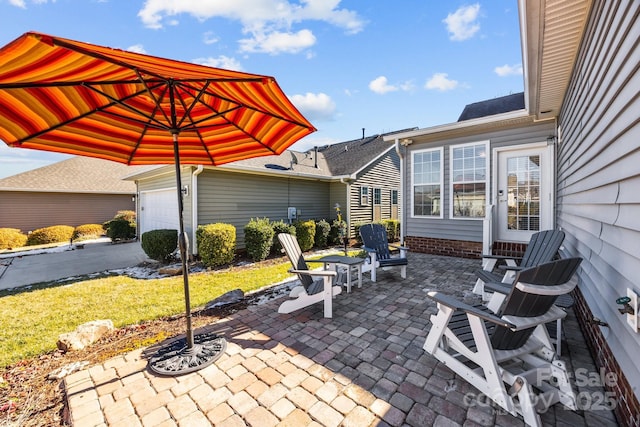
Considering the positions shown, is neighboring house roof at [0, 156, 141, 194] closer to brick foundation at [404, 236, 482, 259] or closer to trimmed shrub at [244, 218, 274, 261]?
trimmed shrub at [244, 218, 274, 261]

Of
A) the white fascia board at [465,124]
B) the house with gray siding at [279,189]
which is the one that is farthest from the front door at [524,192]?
the house with gray siding at [279,189]

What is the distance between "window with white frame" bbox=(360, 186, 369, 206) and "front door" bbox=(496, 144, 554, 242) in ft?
19.7

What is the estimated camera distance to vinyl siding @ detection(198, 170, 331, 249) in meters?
7.57

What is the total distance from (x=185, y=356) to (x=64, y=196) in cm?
1596

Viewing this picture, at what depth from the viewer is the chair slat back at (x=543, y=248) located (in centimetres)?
321

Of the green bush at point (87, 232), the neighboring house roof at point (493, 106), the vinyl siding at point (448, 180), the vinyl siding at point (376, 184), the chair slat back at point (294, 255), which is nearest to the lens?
the chair slat back at point (294, 255)

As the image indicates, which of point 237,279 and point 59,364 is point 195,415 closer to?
point 59,364

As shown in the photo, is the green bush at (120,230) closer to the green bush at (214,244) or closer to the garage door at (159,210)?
the garage door at (159,210)

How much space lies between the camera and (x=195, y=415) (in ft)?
5.93

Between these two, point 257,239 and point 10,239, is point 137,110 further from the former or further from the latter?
point 10,239

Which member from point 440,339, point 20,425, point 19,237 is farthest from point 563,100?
point 19,237

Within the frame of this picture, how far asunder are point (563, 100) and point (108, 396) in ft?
22.2

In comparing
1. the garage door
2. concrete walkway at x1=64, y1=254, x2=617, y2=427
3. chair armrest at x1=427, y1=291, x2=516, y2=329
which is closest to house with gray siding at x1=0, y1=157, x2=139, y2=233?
the garage door

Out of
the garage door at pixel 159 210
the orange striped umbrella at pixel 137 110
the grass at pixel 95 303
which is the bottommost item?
the grass at pixel 95 303
